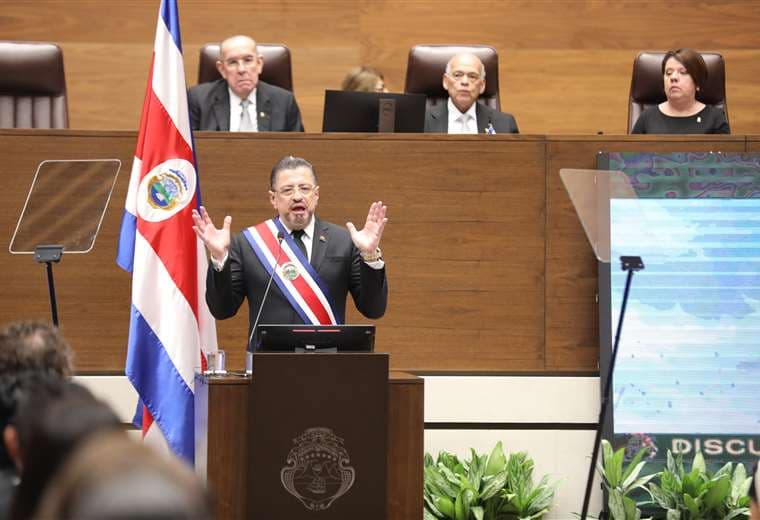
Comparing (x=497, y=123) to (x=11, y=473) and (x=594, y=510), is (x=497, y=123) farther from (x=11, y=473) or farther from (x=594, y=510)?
(x=11, y=473)

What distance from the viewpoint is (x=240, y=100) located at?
5.66 metres

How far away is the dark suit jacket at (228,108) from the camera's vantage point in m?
5.59

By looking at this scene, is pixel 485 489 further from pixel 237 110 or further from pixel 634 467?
pixel 237 110

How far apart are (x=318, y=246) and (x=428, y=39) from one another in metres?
3.54

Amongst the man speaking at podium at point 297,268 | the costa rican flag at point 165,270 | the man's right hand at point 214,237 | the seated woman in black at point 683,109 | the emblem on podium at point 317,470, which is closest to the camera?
the emblem on podium at point 317,470

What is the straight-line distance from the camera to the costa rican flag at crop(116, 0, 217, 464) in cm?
438

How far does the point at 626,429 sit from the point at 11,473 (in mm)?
3500

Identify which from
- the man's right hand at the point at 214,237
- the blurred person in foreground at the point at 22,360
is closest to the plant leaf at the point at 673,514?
the man's right hand at the point at 214,237

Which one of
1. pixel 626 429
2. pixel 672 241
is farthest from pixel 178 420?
pixel 672 241

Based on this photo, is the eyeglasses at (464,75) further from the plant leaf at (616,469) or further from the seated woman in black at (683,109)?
the plant leaf at (616,469)

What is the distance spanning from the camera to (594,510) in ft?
16.0

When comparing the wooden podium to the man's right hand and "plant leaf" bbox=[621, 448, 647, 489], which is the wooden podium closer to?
the man's right hand

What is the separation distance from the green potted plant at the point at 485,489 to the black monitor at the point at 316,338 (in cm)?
120

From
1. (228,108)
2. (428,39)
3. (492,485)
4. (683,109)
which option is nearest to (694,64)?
(683,109)
